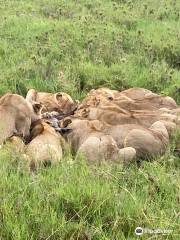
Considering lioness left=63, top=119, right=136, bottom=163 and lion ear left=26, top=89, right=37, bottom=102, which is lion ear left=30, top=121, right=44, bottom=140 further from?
lion ear left=26, top=89, right=37, bottom=102

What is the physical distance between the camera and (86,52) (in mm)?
9844

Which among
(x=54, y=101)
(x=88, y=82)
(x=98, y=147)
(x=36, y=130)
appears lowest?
(x=88, y=82)

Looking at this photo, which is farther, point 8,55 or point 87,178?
point 8,55

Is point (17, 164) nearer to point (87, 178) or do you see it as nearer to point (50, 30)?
point (87, 178)

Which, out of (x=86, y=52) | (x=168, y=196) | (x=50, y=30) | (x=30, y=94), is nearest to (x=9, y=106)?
(x=30, y=94)

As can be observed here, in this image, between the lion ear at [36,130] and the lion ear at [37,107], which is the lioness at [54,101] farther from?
the lion ear at [36,130]

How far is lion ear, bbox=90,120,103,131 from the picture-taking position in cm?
673

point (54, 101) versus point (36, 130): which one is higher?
point (36, 130)

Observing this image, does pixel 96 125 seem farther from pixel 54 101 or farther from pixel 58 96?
pixel 58 96

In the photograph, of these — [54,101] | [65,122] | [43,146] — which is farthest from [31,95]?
[43,146]

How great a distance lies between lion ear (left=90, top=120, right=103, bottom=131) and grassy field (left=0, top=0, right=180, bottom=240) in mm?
840

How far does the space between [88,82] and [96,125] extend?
232cm

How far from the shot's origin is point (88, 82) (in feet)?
29.6

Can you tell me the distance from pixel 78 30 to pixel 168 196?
6169 millimetres
